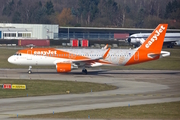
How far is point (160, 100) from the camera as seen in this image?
35000 millimetres

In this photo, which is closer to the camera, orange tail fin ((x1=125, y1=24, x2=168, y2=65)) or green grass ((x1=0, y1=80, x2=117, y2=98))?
green grass ((x1=0, y1=80, x2=117, y2=98))

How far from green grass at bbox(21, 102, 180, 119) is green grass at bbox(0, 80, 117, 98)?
341 inches

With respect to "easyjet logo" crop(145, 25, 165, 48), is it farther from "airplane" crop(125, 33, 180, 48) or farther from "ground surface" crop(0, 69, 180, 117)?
"airplane" crop(125, 33, 180, 48)

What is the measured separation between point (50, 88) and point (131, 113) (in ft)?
43.3

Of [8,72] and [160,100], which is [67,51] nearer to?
[8,72]

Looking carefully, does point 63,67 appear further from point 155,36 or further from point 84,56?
point 155,36

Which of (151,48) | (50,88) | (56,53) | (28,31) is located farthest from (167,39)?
(50,88)

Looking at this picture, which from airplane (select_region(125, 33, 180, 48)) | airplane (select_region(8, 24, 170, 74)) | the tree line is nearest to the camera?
airplane (select_region(8, 24, 170, 74))

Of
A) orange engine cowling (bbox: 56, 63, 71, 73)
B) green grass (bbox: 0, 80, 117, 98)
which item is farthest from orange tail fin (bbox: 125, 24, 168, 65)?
green grass (bbox: 0, 80, 117, 98)

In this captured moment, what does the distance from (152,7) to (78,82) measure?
149162 mm

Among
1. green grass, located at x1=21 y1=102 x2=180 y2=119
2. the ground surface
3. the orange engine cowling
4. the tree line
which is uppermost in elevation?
the tree line

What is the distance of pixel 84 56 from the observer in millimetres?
53438

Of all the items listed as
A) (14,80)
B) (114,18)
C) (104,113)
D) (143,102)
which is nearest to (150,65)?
(14,80)

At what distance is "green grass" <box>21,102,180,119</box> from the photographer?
92.3ft
